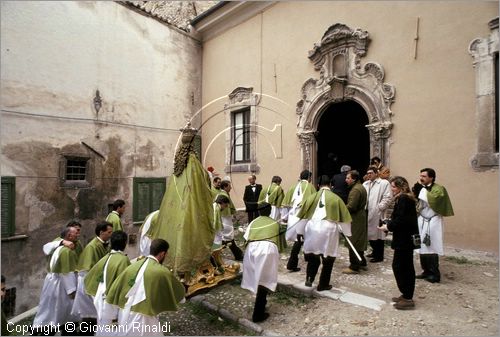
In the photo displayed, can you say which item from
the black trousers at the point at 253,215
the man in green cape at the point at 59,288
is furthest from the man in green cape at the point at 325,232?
the black trousers at the point at 253,215

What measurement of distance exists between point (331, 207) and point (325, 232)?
0.40 meters

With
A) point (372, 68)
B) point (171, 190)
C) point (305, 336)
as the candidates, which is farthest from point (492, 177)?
point (171, 190)

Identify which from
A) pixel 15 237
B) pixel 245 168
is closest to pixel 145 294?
pixel 15 237

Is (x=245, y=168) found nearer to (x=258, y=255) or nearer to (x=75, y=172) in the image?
(x=75, y=172)

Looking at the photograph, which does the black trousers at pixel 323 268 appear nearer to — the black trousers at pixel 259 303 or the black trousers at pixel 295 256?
the black trousers at pixel 295 256

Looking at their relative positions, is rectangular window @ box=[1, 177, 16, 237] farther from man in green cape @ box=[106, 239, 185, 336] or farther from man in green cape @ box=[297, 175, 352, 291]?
man in green cape @ box=[297, 175, 352, 291]

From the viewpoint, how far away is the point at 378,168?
6.63 meters

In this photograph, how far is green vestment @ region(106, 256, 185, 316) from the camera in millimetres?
2887

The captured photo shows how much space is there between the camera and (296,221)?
5898 millimetres

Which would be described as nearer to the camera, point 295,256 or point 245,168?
point 295,256

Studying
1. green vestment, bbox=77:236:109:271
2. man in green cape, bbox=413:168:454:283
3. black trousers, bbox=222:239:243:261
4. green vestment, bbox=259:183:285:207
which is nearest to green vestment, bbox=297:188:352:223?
man in green cape, bbox=413:168:454:283

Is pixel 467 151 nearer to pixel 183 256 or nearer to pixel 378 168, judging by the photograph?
pixel 378 168

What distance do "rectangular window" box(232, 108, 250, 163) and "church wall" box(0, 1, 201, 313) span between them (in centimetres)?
207

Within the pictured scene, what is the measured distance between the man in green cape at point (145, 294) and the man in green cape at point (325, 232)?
2348mm
